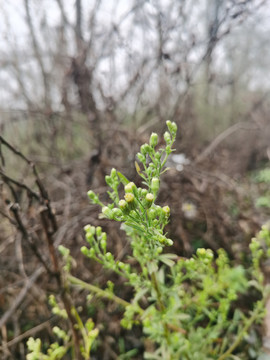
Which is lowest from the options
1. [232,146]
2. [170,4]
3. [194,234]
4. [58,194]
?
[194,234]

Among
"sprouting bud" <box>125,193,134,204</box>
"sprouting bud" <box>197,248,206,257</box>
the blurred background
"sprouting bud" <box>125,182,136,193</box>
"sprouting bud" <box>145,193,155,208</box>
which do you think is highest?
the blurred background

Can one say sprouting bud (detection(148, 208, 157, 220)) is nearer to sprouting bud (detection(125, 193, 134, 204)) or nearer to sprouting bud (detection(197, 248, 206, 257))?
sprouting bud (detection(125, 193, 134, 204))

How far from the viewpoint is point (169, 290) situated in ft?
3.35

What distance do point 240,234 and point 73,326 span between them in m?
1.56

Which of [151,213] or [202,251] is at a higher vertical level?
[151,213]

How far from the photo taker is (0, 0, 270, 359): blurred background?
169 centimetres

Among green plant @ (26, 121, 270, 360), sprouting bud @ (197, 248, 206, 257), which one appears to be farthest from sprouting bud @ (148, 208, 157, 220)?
sprouting bud @ (197, 248, 206, 257)

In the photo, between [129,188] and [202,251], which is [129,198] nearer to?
[129,188]

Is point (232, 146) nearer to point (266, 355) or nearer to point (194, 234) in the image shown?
point (194, 234)

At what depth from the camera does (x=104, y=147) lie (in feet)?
8.21

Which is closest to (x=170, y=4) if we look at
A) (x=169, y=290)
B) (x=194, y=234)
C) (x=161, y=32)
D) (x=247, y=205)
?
(x=161, y=32)

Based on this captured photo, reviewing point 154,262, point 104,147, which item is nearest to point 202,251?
point 154,262

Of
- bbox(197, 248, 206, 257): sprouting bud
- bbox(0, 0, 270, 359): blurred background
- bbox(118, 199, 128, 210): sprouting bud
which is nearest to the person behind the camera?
bbox(118, 199, 128, 210): sprouting bud

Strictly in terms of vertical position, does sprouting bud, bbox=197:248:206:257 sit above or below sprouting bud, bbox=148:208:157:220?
below
